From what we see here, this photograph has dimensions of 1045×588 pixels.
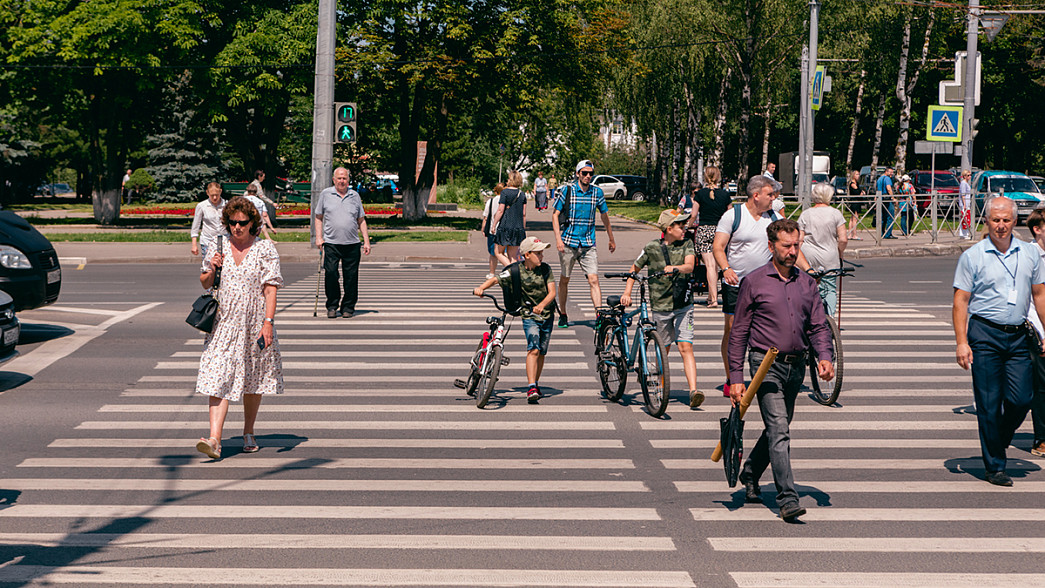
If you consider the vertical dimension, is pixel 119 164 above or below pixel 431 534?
above

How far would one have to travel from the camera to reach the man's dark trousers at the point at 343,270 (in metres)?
14.7

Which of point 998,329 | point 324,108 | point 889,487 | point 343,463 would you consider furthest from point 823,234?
point 324,108

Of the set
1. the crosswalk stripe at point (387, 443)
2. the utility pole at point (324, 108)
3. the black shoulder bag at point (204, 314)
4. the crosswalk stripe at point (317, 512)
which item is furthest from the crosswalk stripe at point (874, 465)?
the utility pole at point (324, 108)

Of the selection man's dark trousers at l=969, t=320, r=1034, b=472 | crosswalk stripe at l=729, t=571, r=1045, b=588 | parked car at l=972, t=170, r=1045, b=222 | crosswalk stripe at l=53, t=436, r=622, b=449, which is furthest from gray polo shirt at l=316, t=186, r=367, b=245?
parked car at l=972, t=170, r=1045, b=222

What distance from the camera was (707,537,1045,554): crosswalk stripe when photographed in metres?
5.74

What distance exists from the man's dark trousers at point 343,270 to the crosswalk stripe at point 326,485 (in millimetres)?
7660

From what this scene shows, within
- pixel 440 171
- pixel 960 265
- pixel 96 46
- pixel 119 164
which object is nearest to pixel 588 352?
pixel 960 265

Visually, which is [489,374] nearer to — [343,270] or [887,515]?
[887,515]

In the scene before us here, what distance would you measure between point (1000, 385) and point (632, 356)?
10.1 feet

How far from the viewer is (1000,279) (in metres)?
7.23

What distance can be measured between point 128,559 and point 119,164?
35144 millimetres

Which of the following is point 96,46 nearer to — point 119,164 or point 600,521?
point 119,164

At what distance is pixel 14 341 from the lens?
10602 millimetres

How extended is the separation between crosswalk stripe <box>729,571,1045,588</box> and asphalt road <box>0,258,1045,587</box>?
16mm
